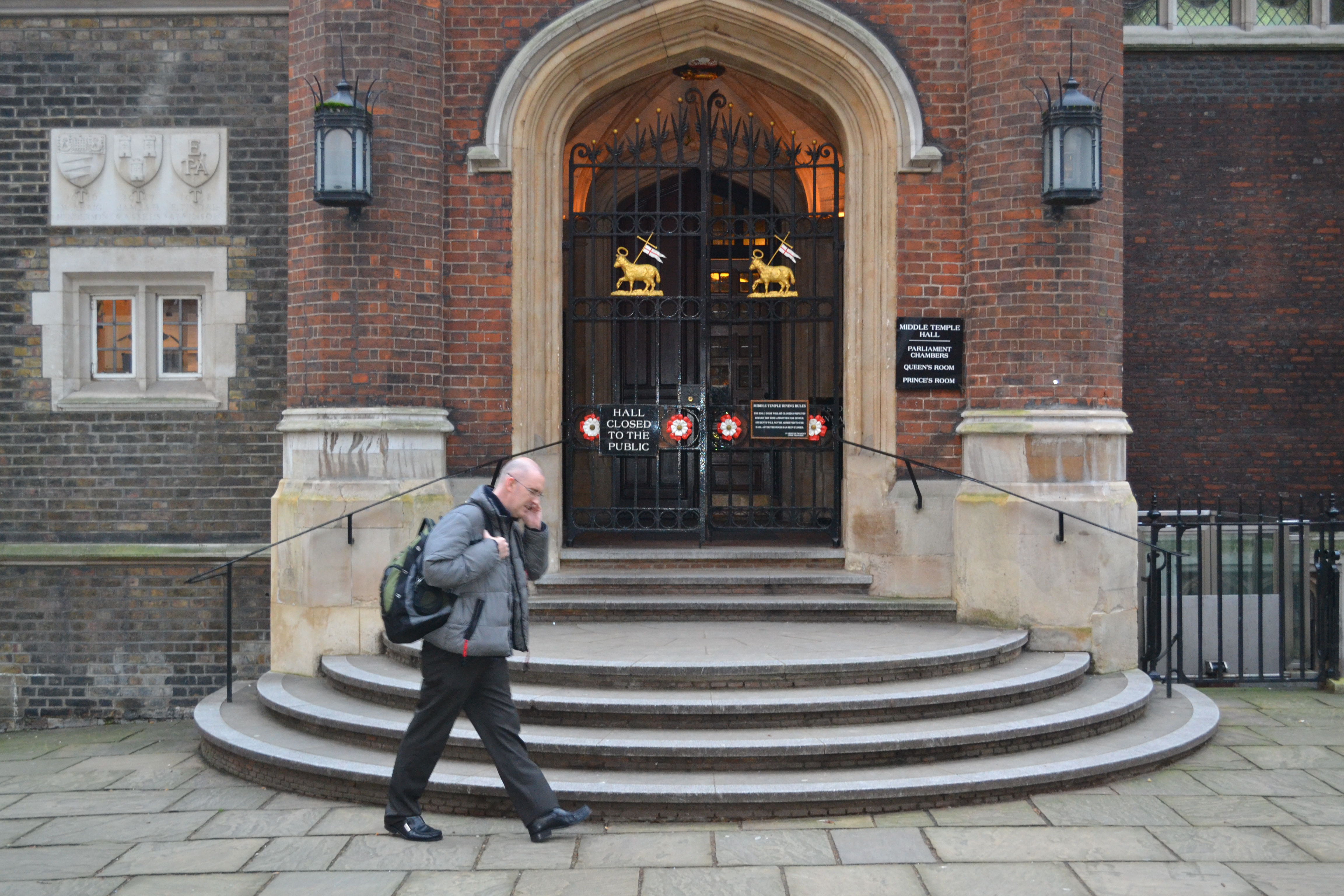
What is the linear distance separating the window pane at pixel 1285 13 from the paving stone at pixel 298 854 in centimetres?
1082

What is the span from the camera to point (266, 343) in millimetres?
9023

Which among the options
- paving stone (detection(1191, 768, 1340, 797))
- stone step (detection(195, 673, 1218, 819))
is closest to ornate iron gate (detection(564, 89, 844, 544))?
stone step (detection(195, 673, 1218, 819))

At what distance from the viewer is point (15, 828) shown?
571 cm

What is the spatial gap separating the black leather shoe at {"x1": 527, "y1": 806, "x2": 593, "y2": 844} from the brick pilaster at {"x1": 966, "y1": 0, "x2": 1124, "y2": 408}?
426cm

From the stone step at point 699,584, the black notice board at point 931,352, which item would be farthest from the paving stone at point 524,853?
the black notice board at point 931,352

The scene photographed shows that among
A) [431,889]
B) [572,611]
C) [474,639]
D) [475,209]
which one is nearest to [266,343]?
[475,209]

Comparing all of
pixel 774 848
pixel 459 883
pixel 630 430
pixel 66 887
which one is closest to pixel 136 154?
pixel 630 430

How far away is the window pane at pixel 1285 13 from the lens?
11.2 metres

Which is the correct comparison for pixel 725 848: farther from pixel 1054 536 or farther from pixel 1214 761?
pixel 1054 536

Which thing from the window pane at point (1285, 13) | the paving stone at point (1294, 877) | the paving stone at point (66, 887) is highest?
the window pane at point (1285, 13)

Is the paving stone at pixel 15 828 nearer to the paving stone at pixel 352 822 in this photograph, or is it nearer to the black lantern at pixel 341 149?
the paving stone at pixel 352 822

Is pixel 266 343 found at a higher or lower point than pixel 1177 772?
higher

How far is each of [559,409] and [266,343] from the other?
2.33 metres

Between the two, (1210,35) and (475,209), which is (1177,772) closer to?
(475,209)
